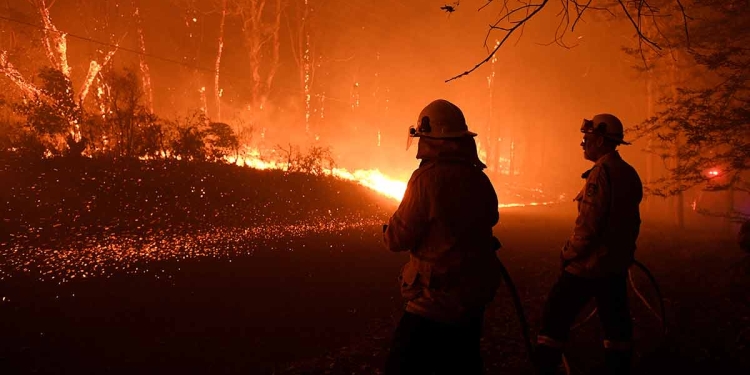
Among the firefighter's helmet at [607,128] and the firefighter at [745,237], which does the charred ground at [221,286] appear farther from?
the firefighter's helmet at [607,128]

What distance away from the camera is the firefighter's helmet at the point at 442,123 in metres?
2.62

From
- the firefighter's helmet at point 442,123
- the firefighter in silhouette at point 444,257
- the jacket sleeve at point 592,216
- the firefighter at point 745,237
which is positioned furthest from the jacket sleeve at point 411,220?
the firefighter at point 745,237

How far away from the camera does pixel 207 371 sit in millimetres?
4488

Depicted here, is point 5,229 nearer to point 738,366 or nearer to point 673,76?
point 738,366

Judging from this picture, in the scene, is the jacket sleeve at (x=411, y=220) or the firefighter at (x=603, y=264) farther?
the firefighter at (x=603, y=264)

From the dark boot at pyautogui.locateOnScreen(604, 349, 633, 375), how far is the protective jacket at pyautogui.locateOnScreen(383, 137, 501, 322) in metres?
1.88

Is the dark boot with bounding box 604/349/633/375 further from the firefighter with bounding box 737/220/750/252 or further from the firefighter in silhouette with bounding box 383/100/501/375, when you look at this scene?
the firefighter with bounding box 737/220/750/252

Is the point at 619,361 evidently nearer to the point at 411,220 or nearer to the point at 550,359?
the point at 550,359

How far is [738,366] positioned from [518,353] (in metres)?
2.30

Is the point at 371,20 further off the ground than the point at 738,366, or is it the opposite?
the point at 371,20

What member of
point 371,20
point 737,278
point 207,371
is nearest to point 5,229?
point 207,371

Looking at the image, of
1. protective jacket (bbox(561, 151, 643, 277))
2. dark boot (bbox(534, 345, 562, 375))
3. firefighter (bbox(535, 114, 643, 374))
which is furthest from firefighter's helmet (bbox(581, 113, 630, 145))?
dark boot (bbox(534, 345, 562, 375))

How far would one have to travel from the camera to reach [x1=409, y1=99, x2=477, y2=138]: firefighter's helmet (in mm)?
2623

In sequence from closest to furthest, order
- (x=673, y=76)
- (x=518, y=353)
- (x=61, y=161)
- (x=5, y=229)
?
1. (x=518, y=353)
2. (x=5, y=229)
3. (x=61, y=161)
4. (x=673, y=76)
